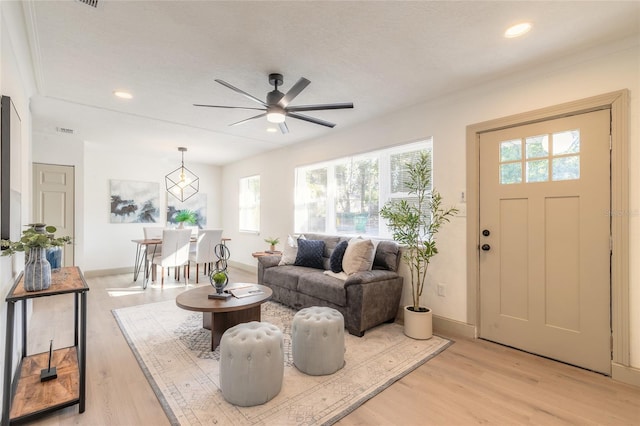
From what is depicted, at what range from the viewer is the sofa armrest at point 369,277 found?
302 centimetres

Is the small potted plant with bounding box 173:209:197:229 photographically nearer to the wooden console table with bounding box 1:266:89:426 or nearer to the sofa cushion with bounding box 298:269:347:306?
the sofa cushion with bounding box 298:269:347:306

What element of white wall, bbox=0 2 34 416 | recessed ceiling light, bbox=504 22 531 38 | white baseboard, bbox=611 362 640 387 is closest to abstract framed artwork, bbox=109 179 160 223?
white wall, bbox=0 2 34 416

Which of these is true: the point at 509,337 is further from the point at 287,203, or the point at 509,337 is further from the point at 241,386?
the point at 287,203

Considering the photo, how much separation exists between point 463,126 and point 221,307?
300 cm

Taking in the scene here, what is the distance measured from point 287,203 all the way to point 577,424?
4529 millimetres

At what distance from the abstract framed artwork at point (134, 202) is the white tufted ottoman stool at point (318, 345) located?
5486 mm

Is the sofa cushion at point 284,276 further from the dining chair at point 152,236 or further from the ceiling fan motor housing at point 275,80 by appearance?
the dining chair at point 152,236

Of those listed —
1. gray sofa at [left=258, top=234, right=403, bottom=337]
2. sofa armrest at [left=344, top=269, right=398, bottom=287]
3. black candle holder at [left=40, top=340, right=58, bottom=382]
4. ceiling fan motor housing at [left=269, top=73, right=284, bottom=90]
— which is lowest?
black candle holder at [left=40, top=340, right=58, bottom=382]

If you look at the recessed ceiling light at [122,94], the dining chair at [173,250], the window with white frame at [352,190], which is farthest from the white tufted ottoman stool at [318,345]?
the dining chair at [173,250]

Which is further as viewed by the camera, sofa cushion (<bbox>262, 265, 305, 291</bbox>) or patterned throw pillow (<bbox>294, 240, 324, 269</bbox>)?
patterned throw pillow (<bbox>294, 240, 324, 269</bbox>)

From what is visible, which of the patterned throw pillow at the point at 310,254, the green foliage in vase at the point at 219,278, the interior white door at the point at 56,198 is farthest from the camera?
the interior white door at the point at 56,198

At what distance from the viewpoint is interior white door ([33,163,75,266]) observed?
475 cm

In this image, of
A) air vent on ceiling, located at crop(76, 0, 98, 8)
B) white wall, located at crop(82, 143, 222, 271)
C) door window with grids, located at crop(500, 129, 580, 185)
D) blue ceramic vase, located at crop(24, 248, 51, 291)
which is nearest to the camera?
blue ceramic vase, located at crop(24, 248, 51, 291)

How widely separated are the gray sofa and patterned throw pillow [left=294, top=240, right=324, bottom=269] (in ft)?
0.26
